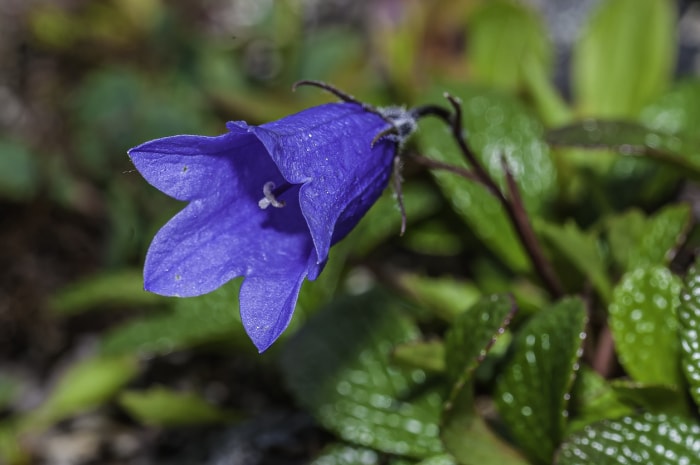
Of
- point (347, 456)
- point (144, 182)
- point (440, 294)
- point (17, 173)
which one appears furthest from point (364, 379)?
point (17, 173)

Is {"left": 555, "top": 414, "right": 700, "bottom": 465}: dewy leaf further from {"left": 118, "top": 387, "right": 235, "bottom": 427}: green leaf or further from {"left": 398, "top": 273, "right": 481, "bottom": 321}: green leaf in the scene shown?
{"left": 118, "top": 387, "right": 235, "bottom": 427}: green leaf

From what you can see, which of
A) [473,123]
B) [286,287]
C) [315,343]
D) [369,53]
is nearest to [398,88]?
[369,53]

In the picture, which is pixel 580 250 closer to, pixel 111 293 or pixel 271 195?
pixel 271 195

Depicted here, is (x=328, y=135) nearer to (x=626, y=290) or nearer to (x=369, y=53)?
(x=626, y=290)

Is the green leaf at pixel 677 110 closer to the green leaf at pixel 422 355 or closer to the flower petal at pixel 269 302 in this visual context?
the green leaf at pixel 422 355

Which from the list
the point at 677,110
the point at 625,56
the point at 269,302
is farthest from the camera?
the point at 625,56

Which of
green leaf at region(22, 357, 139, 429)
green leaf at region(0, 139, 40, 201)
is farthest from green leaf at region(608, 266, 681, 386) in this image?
green leaf at region(0, 139, 40, 201)
